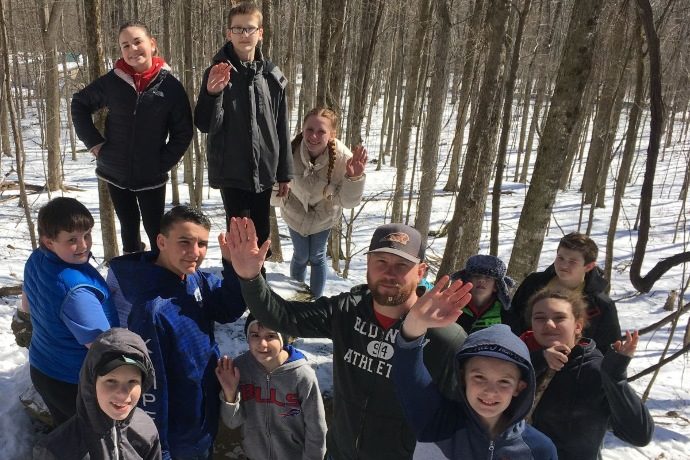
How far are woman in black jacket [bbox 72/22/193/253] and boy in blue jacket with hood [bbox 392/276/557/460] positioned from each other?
2.33 m

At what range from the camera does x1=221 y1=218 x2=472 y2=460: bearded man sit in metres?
2.07

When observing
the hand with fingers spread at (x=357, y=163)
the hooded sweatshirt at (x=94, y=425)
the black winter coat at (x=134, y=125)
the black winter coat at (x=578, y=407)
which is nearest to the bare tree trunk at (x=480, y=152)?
the hand with fingers spread at (x=357, y=163)

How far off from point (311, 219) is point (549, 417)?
2369 mm

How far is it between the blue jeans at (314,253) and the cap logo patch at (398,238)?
2.13 metres

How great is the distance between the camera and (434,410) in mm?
1853

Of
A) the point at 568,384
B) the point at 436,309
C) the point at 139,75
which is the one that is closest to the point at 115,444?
the point at 436,309

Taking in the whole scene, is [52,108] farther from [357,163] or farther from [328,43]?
[357,163]

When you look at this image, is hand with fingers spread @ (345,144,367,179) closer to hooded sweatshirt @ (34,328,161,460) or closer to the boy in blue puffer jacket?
the boy in blue puffer jacket

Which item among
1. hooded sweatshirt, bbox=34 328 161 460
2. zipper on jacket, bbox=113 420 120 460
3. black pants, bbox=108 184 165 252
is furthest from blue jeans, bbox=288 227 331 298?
zipper on jacket, bbox=113 420 120 460

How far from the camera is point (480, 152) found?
463cm

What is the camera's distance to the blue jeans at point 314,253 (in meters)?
4.24

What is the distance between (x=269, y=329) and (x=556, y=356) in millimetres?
1422

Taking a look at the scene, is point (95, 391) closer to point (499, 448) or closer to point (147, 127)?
point (499, 448)

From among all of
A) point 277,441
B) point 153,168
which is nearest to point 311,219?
point 153,168
